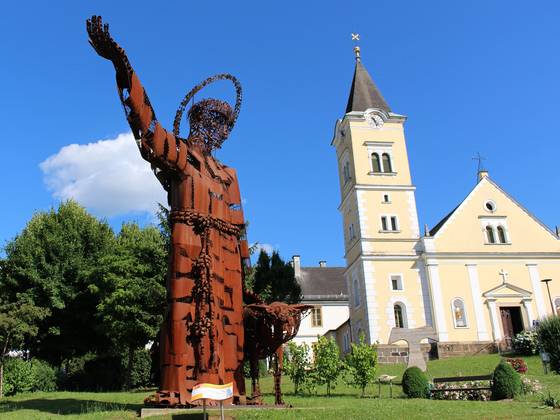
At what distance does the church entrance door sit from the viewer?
140 feet

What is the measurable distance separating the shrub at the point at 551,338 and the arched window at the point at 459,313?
18287 mm

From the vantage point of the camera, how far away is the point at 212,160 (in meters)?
15.4

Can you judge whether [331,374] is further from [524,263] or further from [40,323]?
[524,263]

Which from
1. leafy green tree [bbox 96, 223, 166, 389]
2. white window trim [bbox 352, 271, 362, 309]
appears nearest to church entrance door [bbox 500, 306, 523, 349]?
white window trim [bbox 352, 271, 362, 309]

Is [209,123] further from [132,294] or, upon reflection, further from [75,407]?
[132,294]

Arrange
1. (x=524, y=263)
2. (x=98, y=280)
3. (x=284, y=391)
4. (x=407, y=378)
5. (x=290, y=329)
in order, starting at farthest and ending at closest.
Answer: (x=524, y=263), (x=98, y=280), (x=284, y=391), (x=407, y=378), (x=290, y=329)

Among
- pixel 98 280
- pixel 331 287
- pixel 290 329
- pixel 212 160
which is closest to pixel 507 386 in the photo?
pixel 290 329

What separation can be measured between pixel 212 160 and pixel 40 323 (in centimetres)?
2429

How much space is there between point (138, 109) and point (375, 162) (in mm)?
35512

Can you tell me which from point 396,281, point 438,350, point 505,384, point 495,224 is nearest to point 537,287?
point 495,224

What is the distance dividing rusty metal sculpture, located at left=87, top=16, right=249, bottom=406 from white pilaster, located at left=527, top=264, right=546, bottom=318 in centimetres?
3484

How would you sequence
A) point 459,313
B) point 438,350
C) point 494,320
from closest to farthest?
point 438,350, point 494,320, point 459,313

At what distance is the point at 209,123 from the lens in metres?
15.6

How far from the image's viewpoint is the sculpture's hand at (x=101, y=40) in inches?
492
